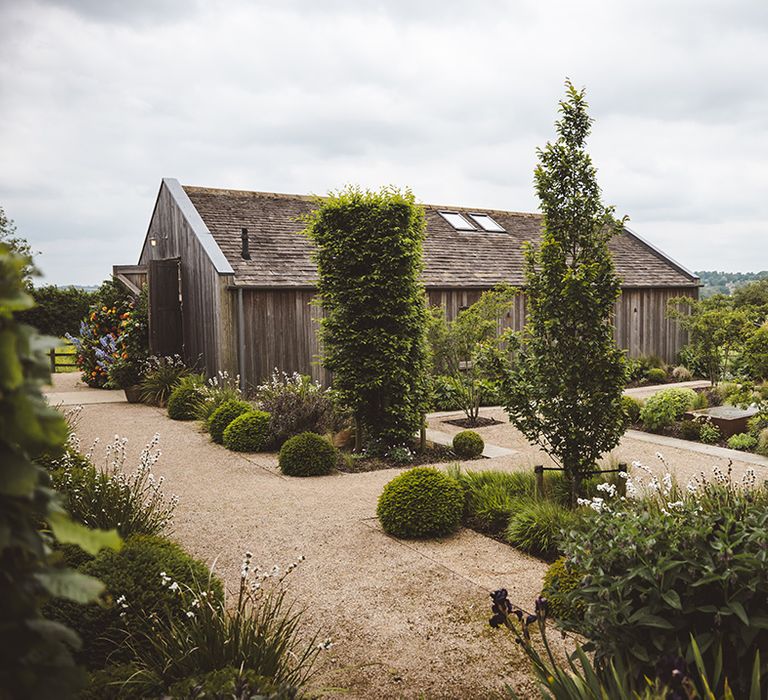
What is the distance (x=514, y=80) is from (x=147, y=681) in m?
9.90

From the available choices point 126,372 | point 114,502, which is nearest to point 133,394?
point 126,372

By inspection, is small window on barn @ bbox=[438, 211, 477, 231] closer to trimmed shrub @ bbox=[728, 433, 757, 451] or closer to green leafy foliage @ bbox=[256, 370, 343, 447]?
green leafy foliage @ bbox=[256, 370, 343, 447]

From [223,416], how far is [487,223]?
40.3ft

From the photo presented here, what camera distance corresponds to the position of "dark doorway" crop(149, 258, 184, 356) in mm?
14992

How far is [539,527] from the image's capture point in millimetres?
5805

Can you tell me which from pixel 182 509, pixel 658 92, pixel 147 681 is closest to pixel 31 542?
pixel 147 681

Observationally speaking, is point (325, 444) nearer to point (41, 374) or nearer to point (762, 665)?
point (762, 665)

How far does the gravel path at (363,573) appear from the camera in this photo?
3771 mm

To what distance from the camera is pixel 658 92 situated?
9.99 m

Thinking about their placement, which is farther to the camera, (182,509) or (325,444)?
(325,444)

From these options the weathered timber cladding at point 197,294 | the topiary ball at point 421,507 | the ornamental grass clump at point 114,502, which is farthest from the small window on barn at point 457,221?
the ornamental grass clump at point 114,502

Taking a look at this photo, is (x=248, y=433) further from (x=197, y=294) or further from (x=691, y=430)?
(x=691, y=430)

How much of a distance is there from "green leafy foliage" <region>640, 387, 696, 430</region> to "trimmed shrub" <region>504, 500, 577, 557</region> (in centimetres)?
586

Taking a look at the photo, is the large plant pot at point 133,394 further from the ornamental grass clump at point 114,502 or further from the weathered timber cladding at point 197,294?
the ornamental grass clump at point 114,502
